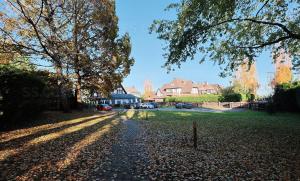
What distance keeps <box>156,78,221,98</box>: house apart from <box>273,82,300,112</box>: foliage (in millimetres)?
68252

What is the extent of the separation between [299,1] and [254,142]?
7.33 meters

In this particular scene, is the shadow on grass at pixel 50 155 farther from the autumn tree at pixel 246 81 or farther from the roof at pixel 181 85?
the roof at pixel 181 85

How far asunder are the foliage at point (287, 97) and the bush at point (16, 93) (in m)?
24.6

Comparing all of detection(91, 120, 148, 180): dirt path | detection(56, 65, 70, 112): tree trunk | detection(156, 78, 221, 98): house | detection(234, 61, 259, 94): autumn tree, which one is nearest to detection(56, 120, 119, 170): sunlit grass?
detection(91, 120, 148, 180): dirt path

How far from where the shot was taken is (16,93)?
615 inches

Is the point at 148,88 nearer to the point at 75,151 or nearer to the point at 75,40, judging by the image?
the point at 75,40

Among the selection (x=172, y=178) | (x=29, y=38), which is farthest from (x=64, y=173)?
(x=29, y=38)

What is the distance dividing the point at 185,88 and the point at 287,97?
71415 mm

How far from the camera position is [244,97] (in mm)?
51781

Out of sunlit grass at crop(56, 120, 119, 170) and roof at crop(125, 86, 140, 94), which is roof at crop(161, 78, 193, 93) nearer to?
roof at crop(125, 86, 140, 94)

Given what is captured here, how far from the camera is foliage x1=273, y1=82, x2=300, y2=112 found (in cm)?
2569

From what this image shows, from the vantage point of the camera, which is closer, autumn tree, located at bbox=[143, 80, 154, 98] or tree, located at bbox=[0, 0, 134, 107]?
tree, located at bbox=[0, 0, 134, 107]

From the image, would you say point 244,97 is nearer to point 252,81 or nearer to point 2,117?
point 252,81

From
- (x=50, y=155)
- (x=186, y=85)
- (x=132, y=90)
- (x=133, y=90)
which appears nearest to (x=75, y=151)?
(x=50, y=155)
